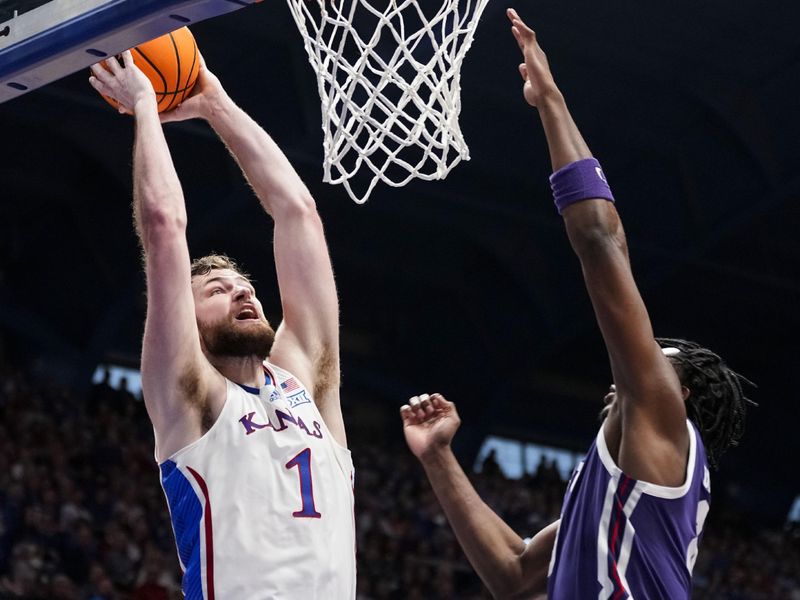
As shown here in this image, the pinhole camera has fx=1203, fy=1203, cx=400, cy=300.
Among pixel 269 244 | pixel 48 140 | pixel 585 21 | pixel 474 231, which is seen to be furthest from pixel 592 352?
pixel 48 140

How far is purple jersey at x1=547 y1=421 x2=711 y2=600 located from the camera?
8.48 feet

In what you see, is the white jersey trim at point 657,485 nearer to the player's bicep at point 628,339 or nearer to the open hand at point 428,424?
the player's bicep at point 628,339

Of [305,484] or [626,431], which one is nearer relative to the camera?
[626,431]

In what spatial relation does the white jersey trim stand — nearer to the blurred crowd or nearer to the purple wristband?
the purple wristband

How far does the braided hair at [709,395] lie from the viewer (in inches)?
113

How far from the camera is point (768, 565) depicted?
51.8 feet

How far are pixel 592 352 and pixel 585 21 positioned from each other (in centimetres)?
798

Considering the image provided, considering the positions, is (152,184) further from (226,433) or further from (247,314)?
(226,433)

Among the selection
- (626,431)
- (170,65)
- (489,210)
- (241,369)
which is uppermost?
(489,210)

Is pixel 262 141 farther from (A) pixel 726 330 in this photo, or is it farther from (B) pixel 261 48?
(A) pixel 726 330

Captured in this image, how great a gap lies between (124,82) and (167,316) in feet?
2.51

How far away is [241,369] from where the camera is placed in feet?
10.9

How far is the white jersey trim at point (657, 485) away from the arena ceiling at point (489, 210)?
9.97m

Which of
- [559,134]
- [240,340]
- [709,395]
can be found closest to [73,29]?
[240,340]
